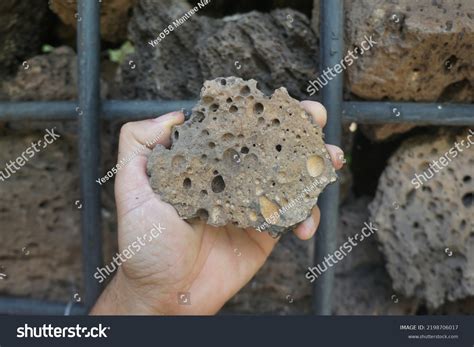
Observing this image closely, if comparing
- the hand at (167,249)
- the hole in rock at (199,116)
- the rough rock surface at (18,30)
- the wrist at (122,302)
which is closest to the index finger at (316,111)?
the hand at (167,249)

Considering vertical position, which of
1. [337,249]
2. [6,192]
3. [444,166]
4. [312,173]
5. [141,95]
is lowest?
[337,249]

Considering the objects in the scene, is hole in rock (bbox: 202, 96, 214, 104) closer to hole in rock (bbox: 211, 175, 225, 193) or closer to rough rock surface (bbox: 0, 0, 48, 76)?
hole in rock (bbox: 211, 175, 225, 193)

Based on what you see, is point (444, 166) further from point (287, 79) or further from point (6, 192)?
point (6, 192)

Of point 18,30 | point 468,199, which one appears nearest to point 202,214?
point 468,199

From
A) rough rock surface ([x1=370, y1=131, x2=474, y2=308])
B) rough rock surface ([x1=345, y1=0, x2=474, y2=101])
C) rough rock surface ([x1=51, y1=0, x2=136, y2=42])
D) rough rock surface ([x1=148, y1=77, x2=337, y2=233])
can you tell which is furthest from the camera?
rough rock surface ([x1=51, y1=0, x2=136, y2=42])

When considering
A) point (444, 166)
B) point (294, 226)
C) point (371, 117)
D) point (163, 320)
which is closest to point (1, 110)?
point (163, 320)

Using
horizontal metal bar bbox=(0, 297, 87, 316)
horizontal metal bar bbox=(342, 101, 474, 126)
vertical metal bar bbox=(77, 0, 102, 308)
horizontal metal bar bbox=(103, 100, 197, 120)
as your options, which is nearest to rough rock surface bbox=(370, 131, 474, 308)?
horizontal metal bar bbox=(342, 101, 474, 126)

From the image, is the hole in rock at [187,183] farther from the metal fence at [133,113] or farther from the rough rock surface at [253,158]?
the metal fence at [133,113]
